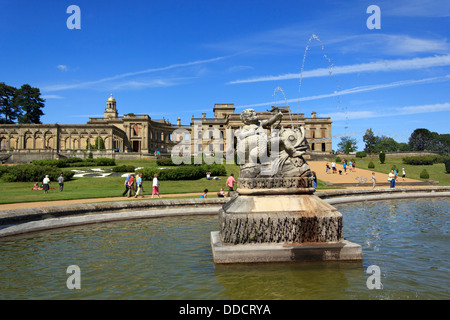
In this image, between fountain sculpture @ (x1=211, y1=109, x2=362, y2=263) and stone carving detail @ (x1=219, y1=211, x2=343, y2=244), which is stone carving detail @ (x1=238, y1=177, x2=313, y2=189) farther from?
stone carving detail @ (x1=219, y1=211, x2=343, y2=244)

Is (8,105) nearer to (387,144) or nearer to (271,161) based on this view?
(271,161)

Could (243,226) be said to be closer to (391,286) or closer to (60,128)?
(391,286)

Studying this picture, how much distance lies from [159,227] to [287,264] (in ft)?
14.7

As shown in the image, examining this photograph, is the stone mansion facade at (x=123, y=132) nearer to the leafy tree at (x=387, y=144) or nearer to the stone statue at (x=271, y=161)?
the leafy tree at (x=387, y=144)

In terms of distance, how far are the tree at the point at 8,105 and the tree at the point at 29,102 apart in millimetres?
1271

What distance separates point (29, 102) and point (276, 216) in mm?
80664

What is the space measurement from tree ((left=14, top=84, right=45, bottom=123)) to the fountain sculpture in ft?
258

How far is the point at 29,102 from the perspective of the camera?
70.7 meters

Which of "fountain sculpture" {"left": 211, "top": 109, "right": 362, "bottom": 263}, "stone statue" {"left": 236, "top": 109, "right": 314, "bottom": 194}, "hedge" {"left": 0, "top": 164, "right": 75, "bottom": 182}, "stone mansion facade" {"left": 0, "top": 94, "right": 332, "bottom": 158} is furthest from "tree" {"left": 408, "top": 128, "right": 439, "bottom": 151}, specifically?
"fountain sculpture" {"left": 211, "top": 109, "right": 362, "bottom": 263}

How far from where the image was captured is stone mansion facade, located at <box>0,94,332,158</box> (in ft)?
200

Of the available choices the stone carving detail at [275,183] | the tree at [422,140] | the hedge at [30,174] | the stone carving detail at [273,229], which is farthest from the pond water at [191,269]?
the tree at [422,140]
